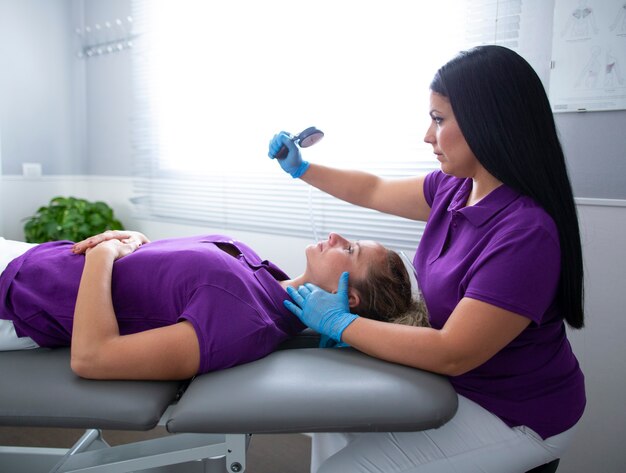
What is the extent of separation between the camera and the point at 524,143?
3.30ft

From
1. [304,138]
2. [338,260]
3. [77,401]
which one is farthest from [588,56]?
[77,401]

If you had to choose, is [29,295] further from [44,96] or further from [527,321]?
[44,96]

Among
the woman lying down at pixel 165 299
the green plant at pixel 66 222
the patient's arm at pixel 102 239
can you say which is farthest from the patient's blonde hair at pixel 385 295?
the green plant at pixel 66 222

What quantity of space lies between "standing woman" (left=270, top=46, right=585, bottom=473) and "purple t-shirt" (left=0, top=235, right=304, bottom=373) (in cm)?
16

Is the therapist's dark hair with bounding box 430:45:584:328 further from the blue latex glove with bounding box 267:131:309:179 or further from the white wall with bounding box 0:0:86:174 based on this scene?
the white wall with bounding box 0:0:86:174

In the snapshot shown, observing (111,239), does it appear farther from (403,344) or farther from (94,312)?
(403,344)

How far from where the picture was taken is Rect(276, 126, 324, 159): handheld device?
1.58m

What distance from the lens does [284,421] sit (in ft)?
2.86

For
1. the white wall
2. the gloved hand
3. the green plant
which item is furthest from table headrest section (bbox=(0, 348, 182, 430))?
the white wall

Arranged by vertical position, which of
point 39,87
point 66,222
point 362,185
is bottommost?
point 66,222

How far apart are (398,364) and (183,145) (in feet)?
6.47

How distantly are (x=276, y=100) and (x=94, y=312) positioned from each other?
4.86 feet

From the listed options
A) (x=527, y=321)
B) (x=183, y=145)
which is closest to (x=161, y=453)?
(x=527, y=321)

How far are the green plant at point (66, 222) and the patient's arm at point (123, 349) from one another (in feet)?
5.26
